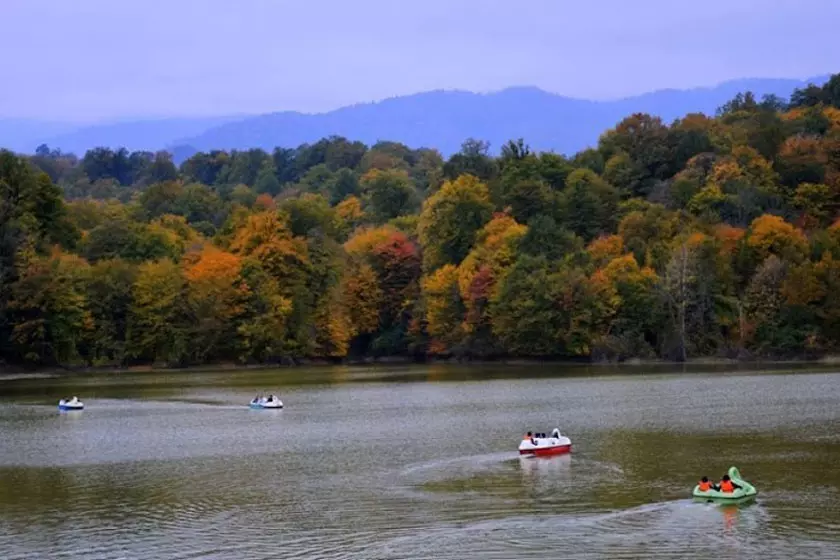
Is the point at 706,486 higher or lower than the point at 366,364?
lower

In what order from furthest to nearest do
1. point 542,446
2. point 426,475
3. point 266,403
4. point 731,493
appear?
point 266,403
point 542,446
point 426,475
point 731,493

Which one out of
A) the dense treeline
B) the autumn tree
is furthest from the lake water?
the autumn tree

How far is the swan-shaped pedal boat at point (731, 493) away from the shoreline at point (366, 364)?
195 ft

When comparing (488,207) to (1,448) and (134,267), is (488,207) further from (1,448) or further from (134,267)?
(1,448)

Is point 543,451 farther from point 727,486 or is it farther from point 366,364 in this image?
point 366,364

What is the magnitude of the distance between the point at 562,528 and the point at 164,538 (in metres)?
10.1

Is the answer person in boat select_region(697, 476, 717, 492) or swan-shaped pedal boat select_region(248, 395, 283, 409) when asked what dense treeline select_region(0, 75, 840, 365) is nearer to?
swan-shaped pedal boat select_region(248, 395, 283, 409)

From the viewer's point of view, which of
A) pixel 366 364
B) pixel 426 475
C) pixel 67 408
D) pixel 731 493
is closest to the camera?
pixel 731 493

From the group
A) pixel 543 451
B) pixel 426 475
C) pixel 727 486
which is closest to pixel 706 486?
pixel 727 486

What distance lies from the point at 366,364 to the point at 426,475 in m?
76.5

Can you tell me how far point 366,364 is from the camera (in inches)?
4537

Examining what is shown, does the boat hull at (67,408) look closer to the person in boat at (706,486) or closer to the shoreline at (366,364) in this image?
the shoreline at (366,364)

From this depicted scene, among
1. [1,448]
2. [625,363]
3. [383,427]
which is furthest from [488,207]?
[1,448]

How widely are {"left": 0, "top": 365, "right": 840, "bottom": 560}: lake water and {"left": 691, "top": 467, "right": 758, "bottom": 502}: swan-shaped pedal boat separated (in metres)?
0.48
